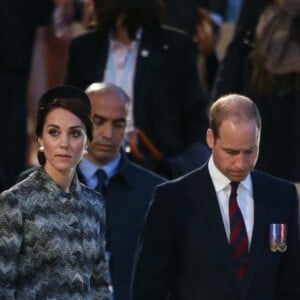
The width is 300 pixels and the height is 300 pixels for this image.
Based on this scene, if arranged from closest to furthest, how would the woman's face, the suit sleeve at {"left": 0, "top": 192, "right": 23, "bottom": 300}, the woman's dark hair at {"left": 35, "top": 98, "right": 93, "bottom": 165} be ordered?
the suit sleeve at {"left": 0, "top": 192, "right": 23, "bottom": 300}
the woman's face
the woman's dark hair at {"left": 35, "top": 98, "right": 93, "bottom": 165}

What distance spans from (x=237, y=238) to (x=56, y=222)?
1.03 metres

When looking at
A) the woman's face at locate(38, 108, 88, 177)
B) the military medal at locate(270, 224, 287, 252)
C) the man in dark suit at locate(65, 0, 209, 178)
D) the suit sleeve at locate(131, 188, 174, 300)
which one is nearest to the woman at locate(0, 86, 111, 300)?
the woman's face at locate(38, 108, 88, 177)

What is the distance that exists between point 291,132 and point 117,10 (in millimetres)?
1269

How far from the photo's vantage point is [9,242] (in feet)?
21.5

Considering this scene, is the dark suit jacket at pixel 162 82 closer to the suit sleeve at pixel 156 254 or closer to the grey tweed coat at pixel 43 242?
the suit sleeve at pixel 156 254

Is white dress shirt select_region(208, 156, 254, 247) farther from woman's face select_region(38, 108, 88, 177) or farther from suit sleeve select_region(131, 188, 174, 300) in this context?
woman's face select_region(38, 108, 88, 177)

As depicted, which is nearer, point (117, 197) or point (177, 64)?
point (117, 197)

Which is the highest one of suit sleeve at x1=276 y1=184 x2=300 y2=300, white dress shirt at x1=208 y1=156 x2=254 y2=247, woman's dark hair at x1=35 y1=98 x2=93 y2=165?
woman's dark hair at x1=35 y1=98 x2=93 y2=165

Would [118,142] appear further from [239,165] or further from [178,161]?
[239,165]

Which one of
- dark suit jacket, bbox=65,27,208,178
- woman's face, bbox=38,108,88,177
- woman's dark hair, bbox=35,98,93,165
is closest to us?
woman's face, bbox=38,108,88,177

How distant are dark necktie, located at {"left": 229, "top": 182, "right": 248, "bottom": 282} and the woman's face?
0.83 m

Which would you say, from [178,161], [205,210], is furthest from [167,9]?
[205,210]

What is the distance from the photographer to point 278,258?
739 centimetres

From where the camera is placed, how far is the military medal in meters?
7.36
